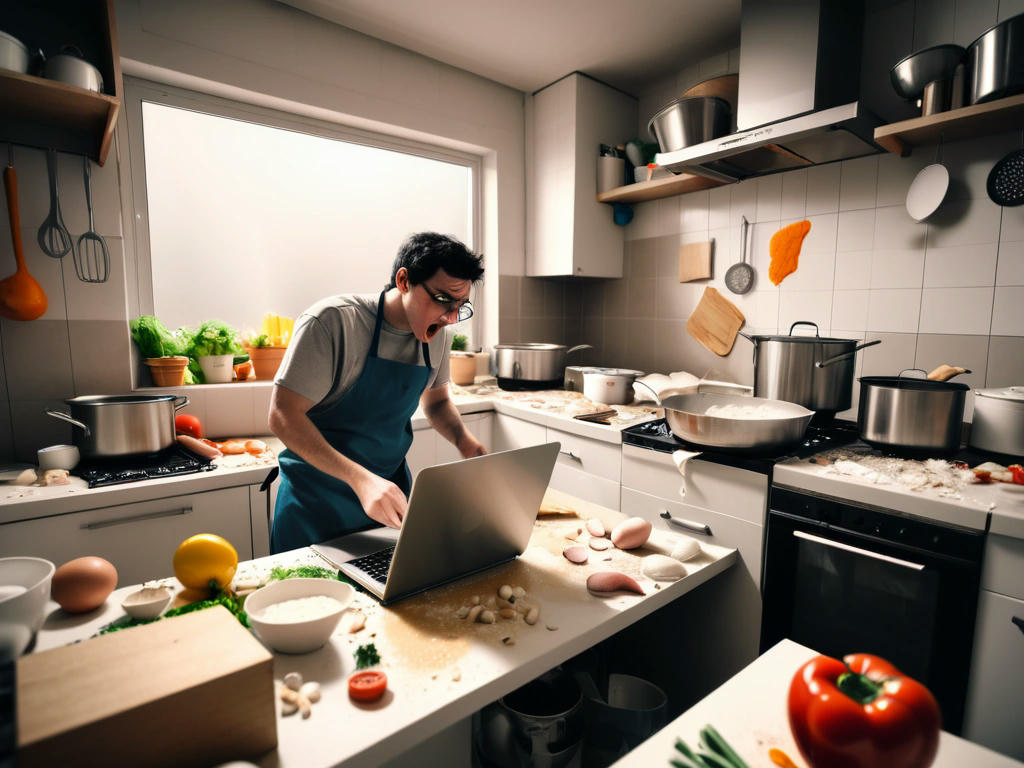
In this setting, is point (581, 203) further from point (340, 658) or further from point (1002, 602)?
point (340, 658)

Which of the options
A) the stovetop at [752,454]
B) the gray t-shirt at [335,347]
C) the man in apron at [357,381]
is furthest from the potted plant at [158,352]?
the stovetop at [752,454]

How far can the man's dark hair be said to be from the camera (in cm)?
143

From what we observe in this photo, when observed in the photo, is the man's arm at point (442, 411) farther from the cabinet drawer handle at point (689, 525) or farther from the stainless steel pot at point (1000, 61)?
the stainless steel pot at point (1000, 61)

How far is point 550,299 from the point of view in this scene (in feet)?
11.5

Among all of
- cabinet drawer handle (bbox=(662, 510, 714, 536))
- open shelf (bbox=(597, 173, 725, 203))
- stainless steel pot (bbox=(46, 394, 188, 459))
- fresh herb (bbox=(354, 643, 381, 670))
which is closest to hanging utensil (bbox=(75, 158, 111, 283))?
stainless steel pot (bbox=(46, 394, 188, 459))

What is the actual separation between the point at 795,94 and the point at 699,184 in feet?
2.24

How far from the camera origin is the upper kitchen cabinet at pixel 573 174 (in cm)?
301

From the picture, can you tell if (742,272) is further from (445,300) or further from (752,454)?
(445,300)

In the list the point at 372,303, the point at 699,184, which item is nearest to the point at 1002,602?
the point at 372,303

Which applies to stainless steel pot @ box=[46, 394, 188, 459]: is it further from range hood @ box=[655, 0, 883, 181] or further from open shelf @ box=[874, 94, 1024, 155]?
open shelf @ box=[874, 94, 1024, 155]

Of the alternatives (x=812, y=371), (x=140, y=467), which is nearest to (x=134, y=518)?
(x=140, y=467)

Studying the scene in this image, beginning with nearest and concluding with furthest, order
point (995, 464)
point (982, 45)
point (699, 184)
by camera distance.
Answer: point (995, 464) → point (982, 45) → point (699, 184)

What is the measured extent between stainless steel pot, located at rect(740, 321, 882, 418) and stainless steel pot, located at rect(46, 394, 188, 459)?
6.54 feet

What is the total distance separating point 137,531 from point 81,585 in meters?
0.93
